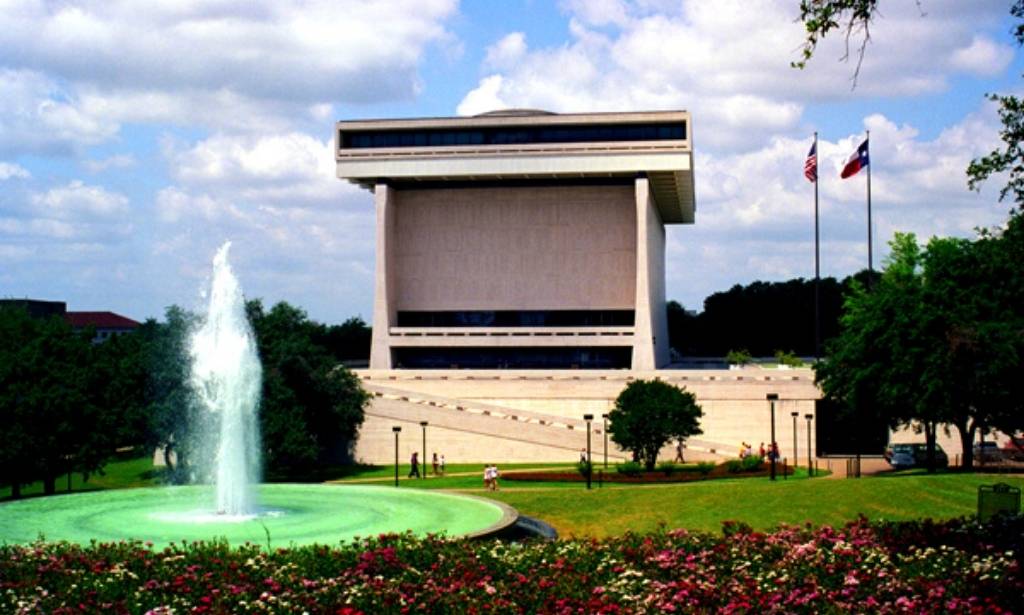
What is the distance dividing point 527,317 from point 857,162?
31.3 meters

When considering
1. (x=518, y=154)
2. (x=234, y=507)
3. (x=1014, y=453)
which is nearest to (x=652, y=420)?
(x=1014, y=453)

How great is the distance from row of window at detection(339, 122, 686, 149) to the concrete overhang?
0.21 meters

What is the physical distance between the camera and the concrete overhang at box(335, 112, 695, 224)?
7800cm

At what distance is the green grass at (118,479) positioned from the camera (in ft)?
178

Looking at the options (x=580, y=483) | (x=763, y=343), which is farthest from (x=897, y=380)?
(x=763, y=343)

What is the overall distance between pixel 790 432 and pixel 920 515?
36.4 meters

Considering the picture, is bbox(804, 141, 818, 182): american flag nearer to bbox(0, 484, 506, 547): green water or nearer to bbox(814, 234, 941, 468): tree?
bbox(814, 234, 941, 468): tree

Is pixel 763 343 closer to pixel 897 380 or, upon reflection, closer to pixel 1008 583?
Answer: pixel 897 380

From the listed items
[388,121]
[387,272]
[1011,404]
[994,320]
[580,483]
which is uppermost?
[388,121]

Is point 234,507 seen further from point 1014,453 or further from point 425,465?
point 1014,453

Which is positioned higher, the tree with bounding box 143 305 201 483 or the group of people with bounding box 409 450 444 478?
the tree with bounding box 143 305 201 483

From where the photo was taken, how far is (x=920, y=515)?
31359mm

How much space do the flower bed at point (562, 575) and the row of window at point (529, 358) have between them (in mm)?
60718

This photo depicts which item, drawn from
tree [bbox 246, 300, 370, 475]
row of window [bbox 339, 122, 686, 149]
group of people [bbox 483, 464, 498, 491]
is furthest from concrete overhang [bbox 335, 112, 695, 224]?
group of people [bbox 483, 464, 498, 491]
